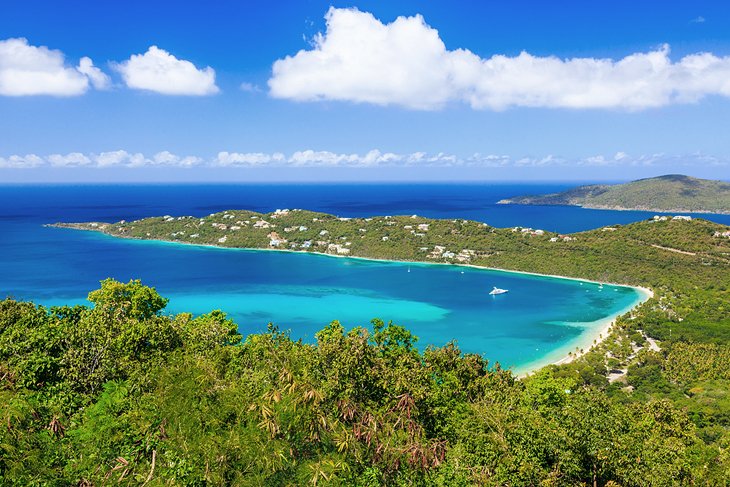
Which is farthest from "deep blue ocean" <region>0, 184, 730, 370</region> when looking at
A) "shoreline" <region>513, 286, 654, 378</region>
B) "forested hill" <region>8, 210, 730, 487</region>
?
"forested hill" <region>8, 210, 730, 487</region>

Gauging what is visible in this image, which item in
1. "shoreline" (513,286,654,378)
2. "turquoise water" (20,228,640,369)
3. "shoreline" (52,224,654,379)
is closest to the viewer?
"shoreline" (513,286,654,378)

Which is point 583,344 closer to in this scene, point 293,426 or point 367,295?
point 367,295

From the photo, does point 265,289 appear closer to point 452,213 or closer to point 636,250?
point 636,250

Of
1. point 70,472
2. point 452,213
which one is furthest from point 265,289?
point 452,213

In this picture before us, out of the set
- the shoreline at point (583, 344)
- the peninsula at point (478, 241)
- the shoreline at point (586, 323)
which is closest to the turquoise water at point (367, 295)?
the shoreline at point (583, 344)

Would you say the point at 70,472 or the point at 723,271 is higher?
the point at 70,472

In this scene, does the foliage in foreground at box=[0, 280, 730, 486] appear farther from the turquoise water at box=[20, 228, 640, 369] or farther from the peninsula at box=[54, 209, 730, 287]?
the peninsula at box=[54, 209, 730, 287]

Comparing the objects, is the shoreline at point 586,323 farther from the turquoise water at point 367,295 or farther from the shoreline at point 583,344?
the turquoise water at point 367,295

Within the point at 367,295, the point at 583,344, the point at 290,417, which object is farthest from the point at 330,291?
the point at 290,417
